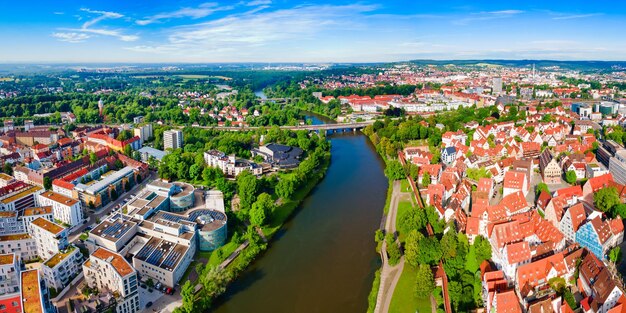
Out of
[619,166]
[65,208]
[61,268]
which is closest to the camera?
[61,268]

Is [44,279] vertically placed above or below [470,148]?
below

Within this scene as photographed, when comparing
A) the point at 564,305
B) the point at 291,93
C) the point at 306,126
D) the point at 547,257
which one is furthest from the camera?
the point at 291,93

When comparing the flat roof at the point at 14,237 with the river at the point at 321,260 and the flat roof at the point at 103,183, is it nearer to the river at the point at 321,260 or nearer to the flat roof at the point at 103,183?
the flat roof at the point at 103,183

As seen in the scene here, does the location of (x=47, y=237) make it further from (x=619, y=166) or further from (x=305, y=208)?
(x=619, y=166)

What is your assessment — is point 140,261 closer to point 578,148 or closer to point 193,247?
point 193,247

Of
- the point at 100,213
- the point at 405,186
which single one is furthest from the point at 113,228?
the point at 405,186

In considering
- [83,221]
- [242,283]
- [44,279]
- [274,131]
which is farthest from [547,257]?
[274,131]
